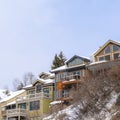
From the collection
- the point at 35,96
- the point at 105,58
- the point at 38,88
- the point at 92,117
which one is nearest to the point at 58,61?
the point at 38,88

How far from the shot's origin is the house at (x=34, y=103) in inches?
2239

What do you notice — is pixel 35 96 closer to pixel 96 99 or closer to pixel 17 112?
pixel 17 112

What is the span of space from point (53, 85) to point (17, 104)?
741 centimetres

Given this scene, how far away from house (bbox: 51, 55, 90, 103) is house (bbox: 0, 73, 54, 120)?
2226 mm

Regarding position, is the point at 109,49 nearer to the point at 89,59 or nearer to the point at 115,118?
the point at 89,59

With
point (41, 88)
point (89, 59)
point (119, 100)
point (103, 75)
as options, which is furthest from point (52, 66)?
point (119, 100)

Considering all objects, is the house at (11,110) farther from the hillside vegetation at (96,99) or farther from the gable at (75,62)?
the hillside vegetation at (96,99)

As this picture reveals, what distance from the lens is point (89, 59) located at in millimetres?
53781

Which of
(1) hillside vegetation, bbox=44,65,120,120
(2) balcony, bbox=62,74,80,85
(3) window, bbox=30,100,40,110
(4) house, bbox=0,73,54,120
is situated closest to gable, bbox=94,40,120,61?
(2) balcony, bbox=62,74,80,85

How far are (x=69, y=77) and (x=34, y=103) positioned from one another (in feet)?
27.1

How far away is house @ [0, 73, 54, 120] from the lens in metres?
56.9

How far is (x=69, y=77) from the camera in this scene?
54.0 meters

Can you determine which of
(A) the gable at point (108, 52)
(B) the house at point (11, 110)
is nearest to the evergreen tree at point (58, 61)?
(B) the house at point (11, 110)

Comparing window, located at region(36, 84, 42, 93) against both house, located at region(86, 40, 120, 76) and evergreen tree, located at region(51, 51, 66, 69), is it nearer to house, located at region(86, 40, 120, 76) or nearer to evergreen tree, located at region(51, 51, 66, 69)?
house, located at region(86, 40, 120, 76)
